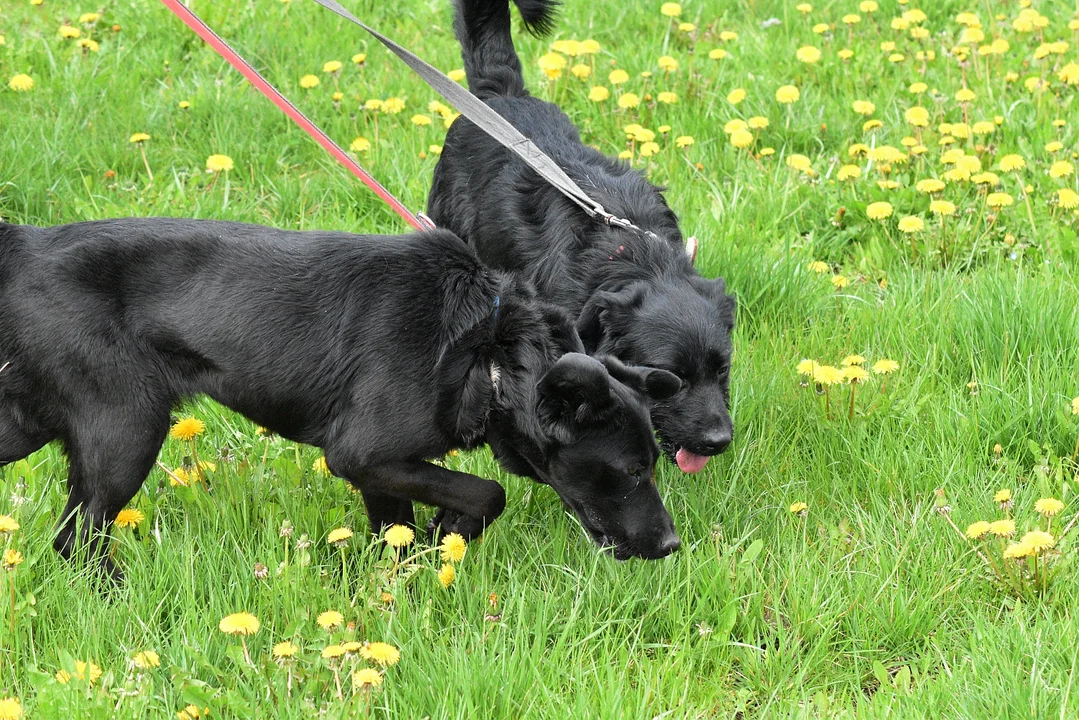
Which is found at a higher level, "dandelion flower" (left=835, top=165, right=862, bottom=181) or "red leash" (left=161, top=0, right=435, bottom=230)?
"red leash" (left=161, top=0, right=435, bottom=230)

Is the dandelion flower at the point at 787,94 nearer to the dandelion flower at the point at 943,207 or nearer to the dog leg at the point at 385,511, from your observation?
the dandelion flower at the point at 943,207

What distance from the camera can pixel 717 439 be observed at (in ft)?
12.0

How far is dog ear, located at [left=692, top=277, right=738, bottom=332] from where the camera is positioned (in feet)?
12.9

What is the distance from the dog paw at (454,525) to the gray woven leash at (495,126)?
119 cm

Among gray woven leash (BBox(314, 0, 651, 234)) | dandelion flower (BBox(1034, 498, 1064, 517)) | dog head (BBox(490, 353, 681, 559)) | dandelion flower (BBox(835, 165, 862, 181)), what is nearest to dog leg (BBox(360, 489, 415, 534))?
dog head (BBox(490, 353, 681, 559))

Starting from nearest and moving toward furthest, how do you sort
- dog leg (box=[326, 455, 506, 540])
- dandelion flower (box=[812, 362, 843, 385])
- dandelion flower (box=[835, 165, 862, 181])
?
dog leg (box=[326, 455, 506, 540]) < dandelion flower (box=[812, 362, 843, 385]) < dandelion flower (box=[835, 165, 862, 181])

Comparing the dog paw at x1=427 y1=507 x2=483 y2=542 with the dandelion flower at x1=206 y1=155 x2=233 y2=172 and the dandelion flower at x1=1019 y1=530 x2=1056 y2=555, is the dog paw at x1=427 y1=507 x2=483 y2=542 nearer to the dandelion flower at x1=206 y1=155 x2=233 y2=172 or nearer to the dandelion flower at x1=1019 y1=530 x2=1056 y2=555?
the dandelion flower at x1=1019 y1=530 x2=1056 y2=555

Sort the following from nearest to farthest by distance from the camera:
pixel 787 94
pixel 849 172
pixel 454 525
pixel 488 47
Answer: pixel 454 525 < pixel 488 47 < pixel 849 172 < pixel 787 94

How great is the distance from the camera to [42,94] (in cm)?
579

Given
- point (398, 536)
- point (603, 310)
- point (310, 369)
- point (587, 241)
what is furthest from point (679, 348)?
point (398, 536)

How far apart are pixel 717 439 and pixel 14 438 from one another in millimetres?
2076

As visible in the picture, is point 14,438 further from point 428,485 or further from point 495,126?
point 495,126

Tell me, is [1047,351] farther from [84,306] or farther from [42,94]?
[42,94]

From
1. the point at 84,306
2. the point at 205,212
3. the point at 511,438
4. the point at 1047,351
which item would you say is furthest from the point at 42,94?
the point at 1047,351
